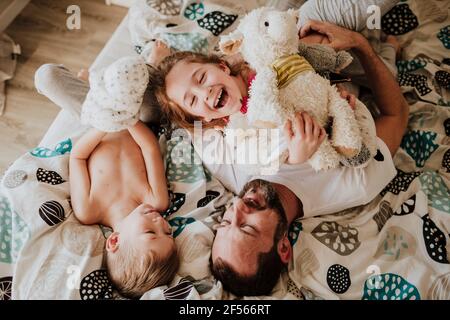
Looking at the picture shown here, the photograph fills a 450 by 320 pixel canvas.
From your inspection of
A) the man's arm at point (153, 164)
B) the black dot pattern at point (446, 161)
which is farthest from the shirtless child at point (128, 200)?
the black dot pattern at point (446, 161)

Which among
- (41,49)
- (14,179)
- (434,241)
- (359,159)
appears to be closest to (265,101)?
(359,159)

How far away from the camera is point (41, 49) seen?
1.70 meters

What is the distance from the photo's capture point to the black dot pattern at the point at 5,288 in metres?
0.92

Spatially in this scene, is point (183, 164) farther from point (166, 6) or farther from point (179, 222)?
point (166, 6)

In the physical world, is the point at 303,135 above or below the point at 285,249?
above

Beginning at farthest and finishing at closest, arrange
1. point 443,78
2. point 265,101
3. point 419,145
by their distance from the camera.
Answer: point 443,78
point 419,145
point 265,101

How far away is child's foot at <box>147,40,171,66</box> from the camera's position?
3.93 ft

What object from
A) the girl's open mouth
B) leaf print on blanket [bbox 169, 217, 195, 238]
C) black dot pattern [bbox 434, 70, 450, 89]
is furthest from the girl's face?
black dot pattern [bbox 434, 70, 450, 89]

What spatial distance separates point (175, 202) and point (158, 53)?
431 mm

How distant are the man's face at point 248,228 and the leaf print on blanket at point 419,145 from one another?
46cm

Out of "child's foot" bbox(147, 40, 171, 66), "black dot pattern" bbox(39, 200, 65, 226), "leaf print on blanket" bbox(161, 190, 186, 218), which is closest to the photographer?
"black dot pattern" bbox(39, 200, 65, 226)

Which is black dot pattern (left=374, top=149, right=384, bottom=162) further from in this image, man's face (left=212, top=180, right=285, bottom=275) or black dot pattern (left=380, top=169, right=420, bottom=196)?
man's face (left=212, top=180, right=285, bottom=275)
